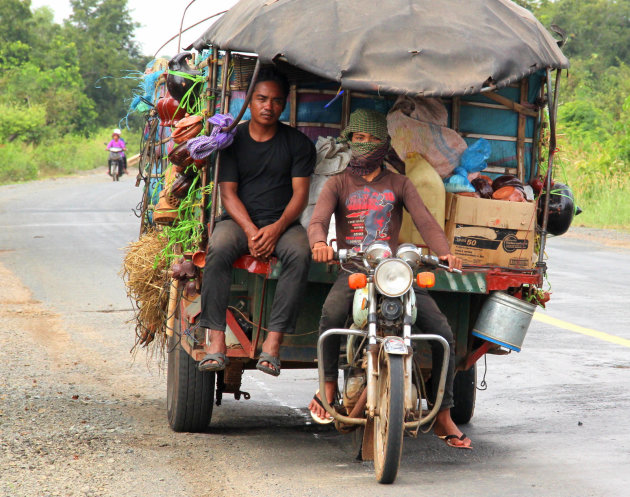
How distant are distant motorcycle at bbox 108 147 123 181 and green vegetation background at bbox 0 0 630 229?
10.00 ft

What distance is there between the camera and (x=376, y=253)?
16.5 ft

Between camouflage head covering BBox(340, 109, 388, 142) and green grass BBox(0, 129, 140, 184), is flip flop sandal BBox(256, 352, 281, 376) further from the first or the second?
green grass BBox(0, 129, 140, 184)

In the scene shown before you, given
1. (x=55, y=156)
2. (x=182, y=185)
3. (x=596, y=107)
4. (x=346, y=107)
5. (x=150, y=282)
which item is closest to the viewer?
(x=346, y=107)

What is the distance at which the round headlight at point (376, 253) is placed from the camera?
198 inches

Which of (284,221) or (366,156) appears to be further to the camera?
(284,221)

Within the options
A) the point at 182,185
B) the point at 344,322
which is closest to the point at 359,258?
the point at 344,322

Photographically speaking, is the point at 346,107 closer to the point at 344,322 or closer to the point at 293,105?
the point at 293,105

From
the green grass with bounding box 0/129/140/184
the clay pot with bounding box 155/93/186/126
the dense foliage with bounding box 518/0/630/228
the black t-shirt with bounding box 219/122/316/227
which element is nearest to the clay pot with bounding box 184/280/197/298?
the black t-shirt with bounding box 219/122/316/227

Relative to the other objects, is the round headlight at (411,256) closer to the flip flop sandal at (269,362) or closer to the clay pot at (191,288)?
the flip flop sandal at (269,362)

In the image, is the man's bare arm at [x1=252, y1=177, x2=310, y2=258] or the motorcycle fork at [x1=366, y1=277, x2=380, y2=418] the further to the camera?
the man's bare arm at [x1=252, y1=177, x2=310, y2=258]

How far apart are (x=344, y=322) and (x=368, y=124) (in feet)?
3.50

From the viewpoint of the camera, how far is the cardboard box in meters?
5.68

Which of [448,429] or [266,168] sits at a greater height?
[266,168]

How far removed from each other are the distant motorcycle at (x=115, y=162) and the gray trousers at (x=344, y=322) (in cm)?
3363
